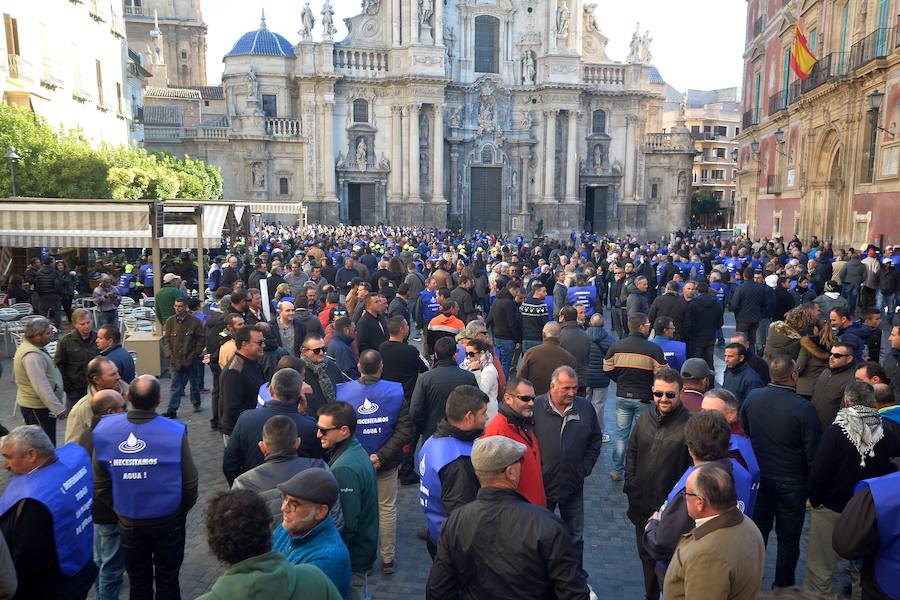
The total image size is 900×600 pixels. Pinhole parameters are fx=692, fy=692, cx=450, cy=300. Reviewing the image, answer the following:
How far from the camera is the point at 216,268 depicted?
16359 mm

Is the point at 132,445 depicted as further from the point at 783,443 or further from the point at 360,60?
the point at 360,60

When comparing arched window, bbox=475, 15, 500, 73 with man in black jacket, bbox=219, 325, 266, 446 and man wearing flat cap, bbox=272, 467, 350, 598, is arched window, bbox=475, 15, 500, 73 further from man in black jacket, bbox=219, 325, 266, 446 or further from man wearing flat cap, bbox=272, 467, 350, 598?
man wearing flat cap, bbox=272, 467, 350, 598

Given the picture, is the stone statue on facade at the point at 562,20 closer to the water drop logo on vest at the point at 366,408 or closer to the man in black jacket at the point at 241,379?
the man in black jacket at the point at 241,379

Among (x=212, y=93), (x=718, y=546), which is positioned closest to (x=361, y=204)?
(x=212, y=93)

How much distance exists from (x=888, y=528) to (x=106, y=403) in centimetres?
481

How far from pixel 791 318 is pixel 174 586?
20.9 feet

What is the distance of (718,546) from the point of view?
306 centimetres

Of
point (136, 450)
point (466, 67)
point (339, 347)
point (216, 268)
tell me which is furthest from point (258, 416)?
point (466, 67)

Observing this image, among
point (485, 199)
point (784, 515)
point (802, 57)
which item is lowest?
point (784, 515)

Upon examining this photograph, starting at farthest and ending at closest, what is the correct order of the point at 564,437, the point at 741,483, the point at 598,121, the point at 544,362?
the point at 598,121 < the point at 544,362 < the point at 564,437 < the point at 741,483

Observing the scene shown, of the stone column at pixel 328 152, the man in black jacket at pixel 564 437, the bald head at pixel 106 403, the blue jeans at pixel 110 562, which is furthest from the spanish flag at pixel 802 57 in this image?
the blue jeans at pixel 110 562

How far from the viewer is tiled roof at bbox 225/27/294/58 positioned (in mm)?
41625

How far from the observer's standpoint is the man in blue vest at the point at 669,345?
7.47m

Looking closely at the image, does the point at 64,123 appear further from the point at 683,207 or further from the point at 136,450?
the point at 683,207
